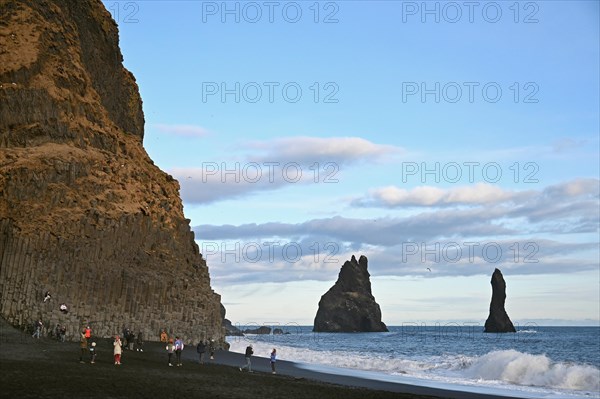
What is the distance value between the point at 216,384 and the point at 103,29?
5770 cm

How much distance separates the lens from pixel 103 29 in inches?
3297

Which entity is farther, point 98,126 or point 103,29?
point 103,29

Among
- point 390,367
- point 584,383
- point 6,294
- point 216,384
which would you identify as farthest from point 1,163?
point 584,383

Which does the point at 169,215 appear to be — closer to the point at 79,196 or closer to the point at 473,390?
the point at 79,196

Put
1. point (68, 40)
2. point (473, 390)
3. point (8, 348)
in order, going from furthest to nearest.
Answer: point (68, 40) < point (473, 390) < point (8, 348)

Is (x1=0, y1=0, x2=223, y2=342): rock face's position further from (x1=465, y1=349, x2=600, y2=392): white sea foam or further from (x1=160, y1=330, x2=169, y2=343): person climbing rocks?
(x1=465, y1=349, x2=600, y2=392): white sea foam

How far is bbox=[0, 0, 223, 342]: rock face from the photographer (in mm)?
58812

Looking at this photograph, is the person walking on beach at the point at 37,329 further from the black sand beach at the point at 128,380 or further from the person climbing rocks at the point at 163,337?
the person climbing rocks at the point at 163,337

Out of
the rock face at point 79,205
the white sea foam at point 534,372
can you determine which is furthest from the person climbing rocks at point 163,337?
the white sea foam at point 534,372

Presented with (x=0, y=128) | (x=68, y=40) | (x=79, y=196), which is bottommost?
(x=79, y=196)

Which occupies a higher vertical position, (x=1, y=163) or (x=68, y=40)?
(x=68, y=40)

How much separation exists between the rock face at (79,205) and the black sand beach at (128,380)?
7804 mm

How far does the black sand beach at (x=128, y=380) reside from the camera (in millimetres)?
29172

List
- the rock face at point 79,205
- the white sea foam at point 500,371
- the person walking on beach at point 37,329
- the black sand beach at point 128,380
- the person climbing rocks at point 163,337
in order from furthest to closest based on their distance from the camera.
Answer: the person climbing rocks at point 163,337, the rock face at point 79,205, the white sea foam at point 500,371, the person walking on beach at point 37,329, the black sand beach at point 128,380
